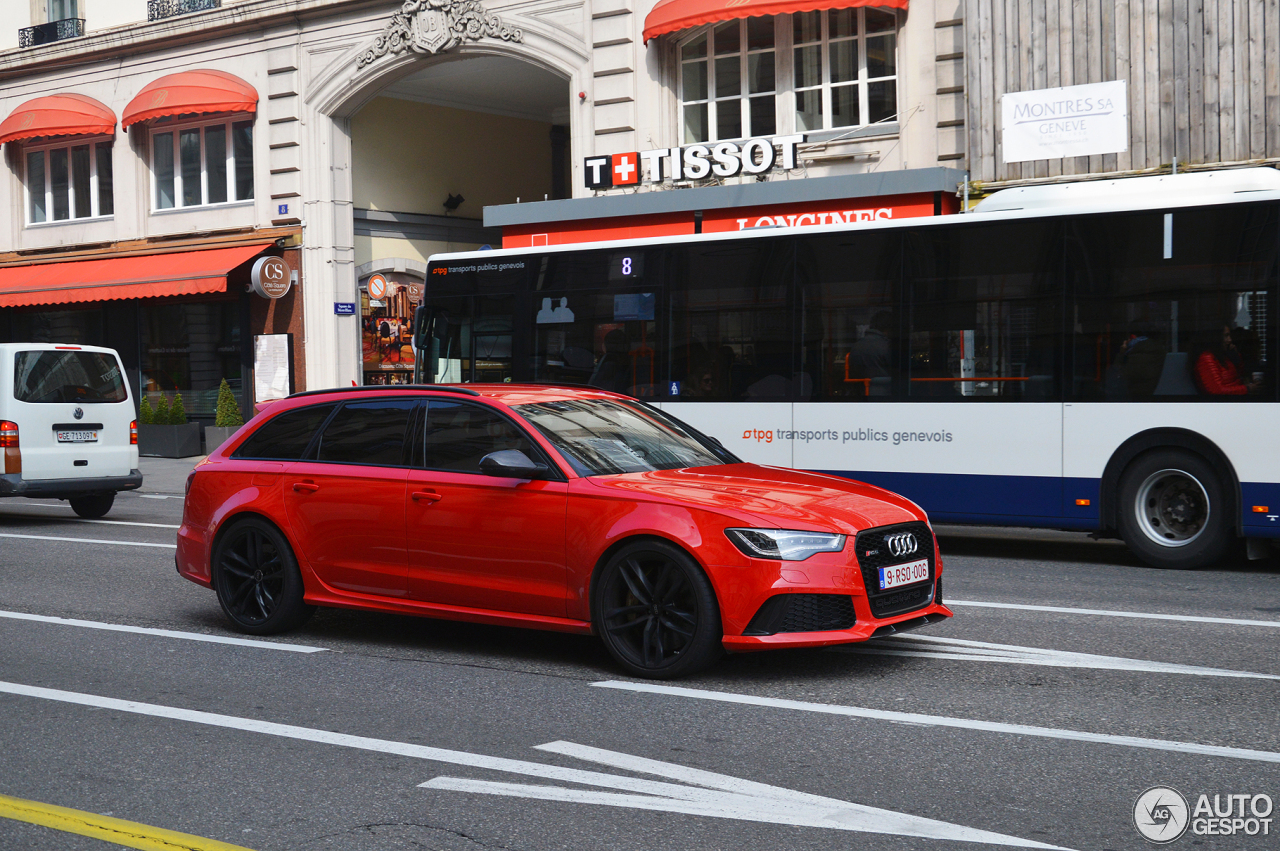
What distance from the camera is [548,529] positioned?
22.0 ft

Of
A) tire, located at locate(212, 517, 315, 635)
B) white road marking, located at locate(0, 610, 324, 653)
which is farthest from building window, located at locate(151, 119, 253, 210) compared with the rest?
tire, located at locate(212, 517, 315, 635)

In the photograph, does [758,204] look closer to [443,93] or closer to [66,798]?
[443,93]

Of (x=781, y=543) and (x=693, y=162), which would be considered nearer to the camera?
(x=781, y=543)

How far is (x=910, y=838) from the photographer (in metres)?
4.15

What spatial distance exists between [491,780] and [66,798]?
150 centimetres

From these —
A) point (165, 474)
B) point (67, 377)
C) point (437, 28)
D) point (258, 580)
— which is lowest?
point (165, 474)

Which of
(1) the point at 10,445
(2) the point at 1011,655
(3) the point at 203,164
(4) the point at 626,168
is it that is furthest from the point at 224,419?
(2) the point at 1011,655

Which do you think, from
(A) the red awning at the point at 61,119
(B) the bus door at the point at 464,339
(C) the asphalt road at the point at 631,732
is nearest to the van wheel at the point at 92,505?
(B) the bus door at the point at 464,339

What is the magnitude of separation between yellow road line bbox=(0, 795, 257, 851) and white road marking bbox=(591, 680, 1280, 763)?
2.44m

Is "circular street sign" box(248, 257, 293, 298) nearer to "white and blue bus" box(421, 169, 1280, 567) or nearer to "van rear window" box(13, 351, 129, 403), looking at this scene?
"van rear window" box(13, 351, 129, 403)

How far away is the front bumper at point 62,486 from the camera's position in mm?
13859

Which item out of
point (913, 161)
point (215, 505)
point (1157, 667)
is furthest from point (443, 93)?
point (1157, 667)

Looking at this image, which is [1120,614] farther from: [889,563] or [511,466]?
[511,466]

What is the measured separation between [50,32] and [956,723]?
29248mm
